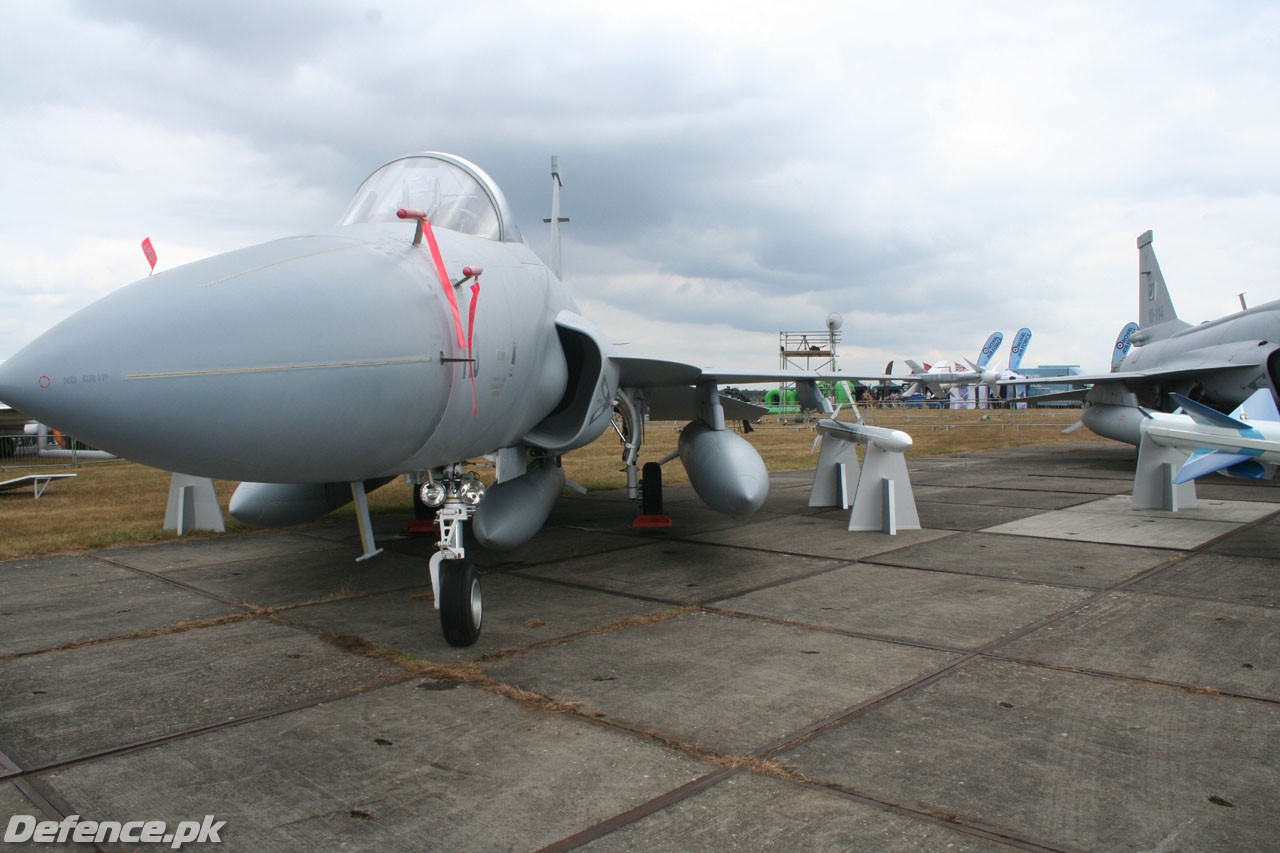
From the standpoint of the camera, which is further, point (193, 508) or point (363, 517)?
point (193, 508)

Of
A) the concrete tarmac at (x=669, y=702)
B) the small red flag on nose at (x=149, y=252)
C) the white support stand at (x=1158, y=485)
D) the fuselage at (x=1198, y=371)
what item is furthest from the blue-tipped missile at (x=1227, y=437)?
the small red flag on nose at (x=149, y=252)

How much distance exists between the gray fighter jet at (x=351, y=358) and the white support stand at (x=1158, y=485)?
27.2 feet

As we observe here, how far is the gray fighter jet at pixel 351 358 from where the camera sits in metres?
3.20

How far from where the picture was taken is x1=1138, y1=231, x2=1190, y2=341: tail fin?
66.8 ft

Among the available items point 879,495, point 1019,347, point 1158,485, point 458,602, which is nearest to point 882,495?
point 879,495

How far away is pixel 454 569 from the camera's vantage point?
482 centimetres

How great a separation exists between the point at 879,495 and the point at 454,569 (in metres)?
6.10

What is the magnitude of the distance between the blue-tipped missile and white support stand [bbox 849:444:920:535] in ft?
9.24

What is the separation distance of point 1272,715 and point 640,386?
21.7ft

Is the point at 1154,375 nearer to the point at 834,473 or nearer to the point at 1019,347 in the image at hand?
the point at 834,473

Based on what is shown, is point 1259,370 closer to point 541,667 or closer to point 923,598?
point 923,598

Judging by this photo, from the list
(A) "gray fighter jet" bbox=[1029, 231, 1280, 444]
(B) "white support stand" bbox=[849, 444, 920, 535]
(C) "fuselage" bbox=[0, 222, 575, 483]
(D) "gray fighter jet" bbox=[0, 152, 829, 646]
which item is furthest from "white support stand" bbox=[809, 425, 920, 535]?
(A) "gray fighter jet" bbox=[1029, 231, 1280, 444]

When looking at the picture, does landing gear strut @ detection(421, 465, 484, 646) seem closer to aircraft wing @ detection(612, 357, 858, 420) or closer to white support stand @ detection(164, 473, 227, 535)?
aircraft wing @ detection(612, 357, 858, 420)

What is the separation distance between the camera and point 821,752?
3432 mm
